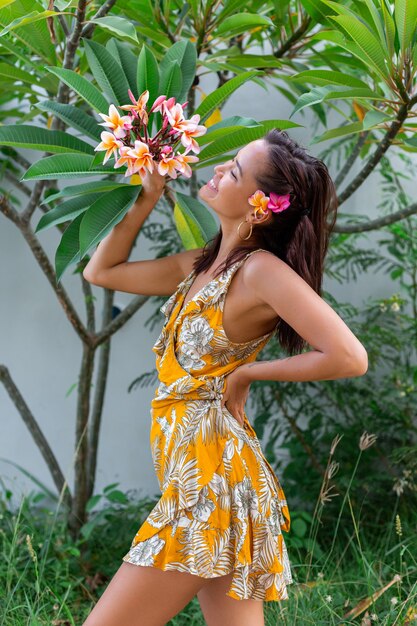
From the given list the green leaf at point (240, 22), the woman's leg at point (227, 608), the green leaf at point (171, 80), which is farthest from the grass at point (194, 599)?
the green leaf at point (240, 22)

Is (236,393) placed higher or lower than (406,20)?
lower

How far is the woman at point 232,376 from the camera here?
54.6 inches

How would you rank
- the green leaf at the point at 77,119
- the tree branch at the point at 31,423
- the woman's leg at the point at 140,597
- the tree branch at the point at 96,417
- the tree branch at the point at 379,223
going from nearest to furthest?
the woman's leg at the point at 140,597 → the green leaf at the point at 77,119 → the tree branch at the point at 379,223 → the tree branch at the point at 31,423 → the tree branch at the point at 96,417

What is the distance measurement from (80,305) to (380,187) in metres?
1.28

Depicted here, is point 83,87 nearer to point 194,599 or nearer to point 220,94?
point 220,94

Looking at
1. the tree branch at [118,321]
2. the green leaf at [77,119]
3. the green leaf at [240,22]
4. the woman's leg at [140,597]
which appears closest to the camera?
the woman's leg at [140,597]

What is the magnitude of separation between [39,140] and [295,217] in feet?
1.80

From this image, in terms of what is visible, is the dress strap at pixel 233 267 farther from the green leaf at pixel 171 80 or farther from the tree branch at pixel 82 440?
the tree branch at pixel 82 440

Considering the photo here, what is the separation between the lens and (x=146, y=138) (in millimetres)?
1471

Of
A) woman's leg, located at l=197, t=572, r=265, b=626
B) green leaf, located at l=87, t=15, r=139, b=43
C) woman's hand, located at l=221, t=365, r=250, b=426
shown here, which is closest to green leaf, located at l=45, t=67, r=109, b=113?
green leaf, located at l=87, t=15, r=139, b=43

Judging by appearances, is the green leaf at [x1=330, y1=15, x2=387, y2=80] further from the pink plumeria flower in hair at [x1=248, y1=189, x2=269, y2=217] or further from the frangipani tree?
the pink plumeria flower in hair at [x1=248, y1=189, x2=269, y2=217]

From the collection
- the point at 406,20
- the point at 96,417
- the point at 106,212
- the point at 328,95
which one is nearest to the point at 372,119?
the point at 328,95

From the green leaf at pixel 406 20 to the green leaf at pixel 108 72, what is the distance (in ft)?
1.82

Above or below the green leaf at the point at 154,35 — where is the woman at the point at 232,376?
below
